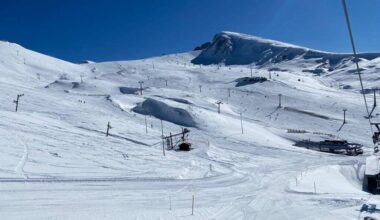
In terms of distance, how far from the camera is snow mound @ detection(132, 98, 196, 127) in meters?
62.0

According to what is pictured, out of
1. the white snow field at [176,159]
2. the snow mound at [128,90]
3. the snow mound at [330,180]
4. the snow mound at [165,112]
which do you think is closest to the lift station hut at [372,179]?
the snow mound at [330,180]

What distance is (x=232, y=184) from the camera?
27562mm

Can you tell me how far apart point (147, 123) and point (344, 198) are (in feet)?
130

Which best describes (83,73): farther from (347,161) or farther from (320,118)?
(347,161)

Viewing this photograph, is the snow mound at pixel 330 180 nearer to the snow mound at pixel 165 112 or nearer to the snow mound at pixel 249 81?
the snow mound at pixel 165 112

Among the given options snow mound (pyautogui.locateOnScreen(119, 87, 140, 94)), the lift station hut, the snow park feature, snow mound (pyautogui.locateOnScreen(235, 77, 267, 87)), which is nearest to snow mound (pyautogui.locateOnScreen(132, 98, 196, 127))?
the snow park feature

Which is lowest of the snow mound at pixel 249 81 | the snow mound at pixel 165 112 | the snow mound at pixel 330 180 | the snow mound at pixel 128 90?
the snow mound at pixel 330 180

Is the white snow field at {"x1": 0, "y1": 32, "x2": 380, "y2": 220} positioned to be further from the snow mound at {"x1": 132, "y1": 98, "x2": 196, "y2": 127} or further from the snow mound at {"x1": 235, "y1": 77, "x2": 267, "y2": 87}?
the snow mound at {"x1": 235, "y1": 77, "x2": 267, "y2": 87}

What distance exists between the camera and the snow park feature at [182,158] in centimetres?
1880

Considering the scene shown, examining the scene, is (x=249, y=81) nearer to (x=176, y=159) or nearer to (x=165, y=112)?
(x=165, y=112)

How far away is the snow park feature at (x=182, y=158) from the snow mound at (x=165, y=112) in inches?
8.0

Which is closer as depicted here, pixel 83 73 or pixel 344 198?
pixel 344 198

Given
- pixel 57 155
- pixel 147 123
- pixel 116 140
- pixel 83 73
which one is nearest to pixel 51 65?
pixel 83 73

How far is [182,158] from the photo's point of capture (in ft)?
124
